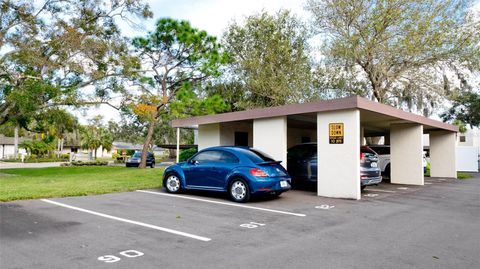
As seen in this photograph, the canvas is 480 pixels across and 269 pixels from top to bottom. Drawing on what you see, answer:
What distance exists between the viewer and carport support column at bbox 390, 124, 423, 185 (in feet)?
47.7

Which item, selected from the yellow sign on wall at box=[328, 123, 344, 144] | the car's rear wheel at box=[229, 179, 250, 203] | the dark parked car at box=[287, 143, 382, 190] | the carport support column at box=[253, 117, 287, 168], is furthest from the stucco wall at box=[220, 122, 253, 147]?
the car's rear wheel at box=[229, 179, 250, 203]

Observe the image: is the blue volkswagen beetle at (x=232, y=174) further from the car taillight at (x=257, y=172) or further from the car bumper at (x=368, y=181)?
the car bumper at (x=368, y=181)

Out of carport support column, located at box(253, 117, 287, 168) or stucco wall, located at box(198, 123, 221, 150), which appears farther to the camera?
stucco wall, located at box(198, 123, 221, 150)

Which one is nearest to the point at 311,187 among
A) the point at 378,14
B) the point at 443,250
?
the point at 443,250

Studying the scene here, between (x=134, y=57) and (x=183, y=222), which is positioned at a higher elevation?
(x=134, y=57)

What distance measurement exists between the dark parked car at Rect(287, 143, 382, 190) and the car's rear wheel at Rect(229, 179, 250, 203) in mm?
3311

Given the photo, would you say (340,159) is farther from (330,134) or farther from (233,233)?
(233,233)

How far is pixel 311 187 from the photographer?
12531mm

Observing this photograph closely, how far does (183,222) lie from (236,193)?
8.70 feet

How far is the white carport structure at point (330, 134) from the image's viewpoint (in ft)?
32.6

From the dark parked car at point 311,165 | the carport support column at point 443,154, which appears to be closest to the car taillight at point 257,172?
the dark parked car at point 311,165

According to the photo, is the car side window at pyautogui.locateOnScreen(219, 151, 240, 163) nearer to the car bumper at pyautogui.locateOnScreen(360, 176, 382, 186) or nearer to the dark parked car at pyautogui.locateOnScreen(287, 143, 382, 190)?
the dark parked car at pyautogui.locateOnScreen(287, 143, 382, 190)

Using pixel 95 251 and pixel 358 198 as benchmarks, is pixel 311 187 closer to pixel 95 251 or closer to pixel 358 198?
pixel 358 198

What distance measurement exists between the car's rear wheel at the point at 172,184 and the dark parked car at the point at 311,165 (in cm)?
383
